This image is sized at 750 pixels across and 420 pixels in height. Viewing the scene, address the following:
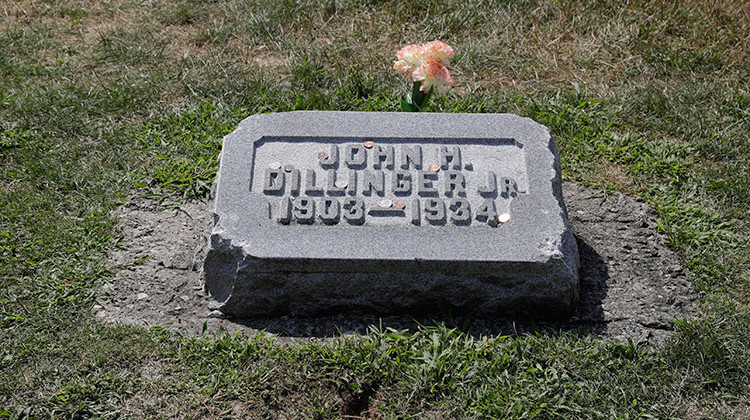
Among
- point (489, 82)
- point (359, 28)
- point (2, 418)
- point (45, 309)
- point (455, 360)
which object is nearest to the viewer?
point (2, 418)

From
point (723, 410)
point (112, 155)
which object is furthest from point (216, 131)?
point (723, 410)

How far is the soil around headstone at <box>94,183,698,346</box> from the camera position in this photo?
11.4 ft

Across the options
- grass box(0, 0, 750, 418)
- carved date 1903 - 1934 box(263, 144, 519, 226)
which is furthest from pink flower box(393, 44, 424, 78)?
grass box(0, 0, 750, 418)

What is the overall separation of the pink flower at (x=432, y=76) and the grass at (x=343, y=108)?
1.04 m

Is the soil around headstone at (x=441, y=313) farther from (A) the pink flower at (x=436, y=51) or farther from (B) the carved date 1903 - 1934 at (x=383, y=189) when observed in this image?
(A) the pink flower at (x=436, y=51)

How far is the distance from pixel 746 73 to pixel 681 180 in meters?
1.40

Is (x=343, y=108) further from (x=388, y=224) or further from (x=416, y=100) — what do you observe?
(x=388, y=224)

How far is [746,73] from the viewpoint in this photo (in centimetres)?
534

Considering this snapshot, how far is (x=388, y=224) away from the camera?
134 inches

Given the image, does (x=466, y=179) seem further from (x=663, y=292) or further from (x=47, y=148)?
(x=47, y=148)

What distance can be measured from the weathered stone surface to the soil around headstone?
76 millimetres

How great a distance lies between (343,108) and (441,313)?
1.95 meters

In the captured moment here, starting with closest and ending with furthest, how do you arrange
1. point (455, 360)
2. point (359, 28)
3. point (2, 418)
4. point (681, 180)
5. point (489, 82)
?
point (2, 418)
point (455, 360)
point (681, 180)
point (489, 82)
point (359, 28)

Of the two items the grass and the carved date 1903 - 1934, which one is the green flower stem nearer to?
the carved date 1903 - 1934
